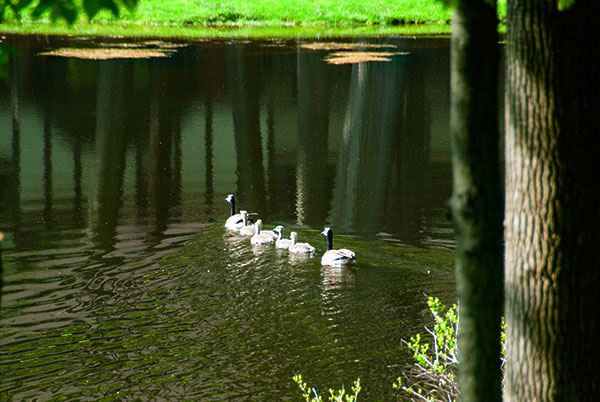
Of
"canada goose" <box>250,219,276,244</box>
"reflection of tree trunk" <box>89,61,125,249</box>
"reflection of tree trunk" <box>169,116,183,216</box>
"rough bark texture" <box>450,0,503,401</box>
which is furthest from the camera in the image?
"reflection of tree trunk" <box>169,116,183,216</box>

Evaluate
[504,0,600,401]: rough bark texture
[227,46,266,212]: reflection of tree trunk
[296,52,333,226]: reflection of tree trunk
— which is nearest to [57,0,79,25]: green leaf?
[504,0,600,401]: rough bark texture

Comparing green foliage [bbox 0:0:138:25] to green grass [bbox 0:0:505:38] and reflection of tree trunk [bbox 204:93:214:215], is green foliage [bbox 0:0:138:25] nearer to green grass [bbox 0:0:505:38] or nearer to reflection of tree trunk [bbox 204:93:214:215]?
reflection of tree trunk [bbox 204:93:214:215]

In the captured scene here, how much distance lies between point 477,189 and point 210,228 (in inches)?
396

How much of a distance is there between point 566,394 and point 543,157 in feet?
3.41

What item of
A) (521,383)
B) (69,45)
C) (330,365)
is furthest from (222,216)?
(69,45)

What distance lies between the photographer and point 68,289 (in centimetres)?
1016

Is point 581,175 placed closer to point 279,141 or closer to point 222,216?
point 222,216

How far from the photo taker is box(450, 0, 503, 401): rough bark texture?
10.0 ft

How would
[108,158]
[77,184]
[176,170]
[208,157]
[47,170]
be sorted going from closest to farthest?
[77,184] < [47,170] < [176,170] < [108,158] < [208,157]

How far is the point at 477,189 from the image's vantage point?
313 centimetres

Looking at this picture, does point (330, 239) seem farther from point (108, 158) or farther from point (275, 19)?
point (275, 19)

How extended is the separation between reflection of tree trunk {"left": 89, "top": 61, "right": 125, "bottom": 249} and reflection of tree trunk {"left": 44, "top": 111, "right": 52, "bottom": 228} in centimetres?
67

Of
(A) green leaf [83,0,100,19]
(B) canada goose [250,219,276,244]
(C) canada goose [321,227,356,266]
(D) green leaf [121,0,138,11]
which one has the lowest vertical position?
(C) canada goose [321,227,356,266]

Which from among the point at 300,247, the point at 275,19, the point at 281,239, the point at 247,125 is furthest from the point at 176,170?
the point at 275,19
